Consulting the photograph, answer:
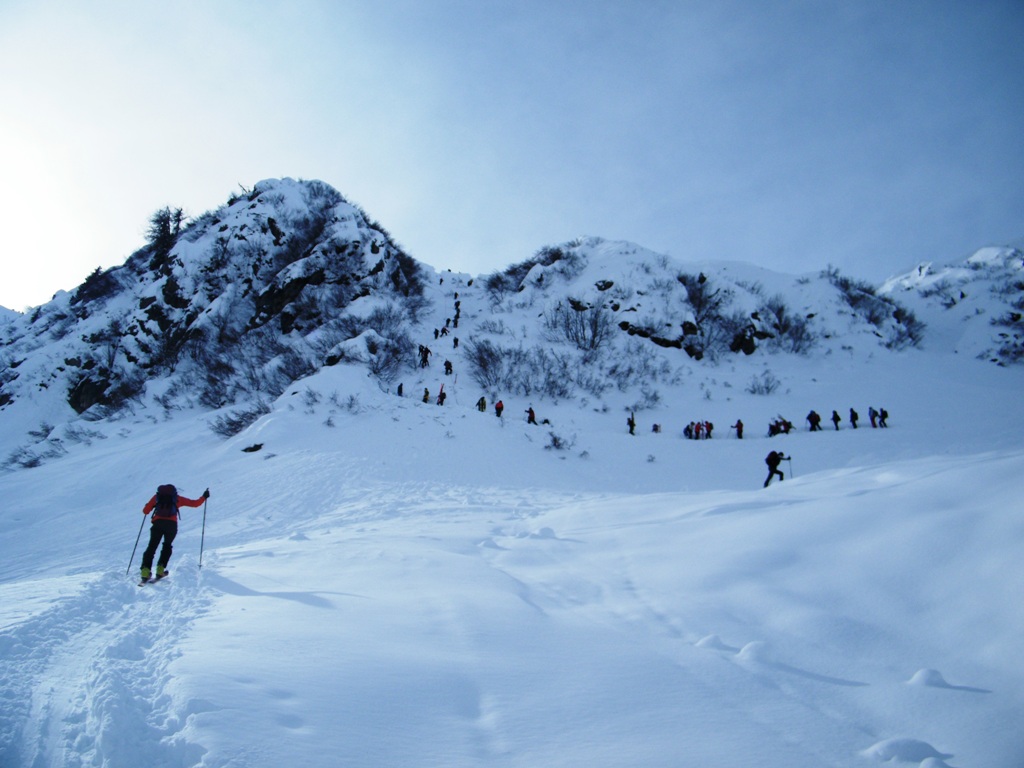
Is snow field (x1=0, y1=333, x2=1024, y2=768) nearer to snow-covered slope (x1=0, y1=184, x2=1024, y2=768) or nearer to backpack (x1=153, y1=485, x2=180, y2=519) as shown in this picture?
snow-covered slope (x1=0, y1=184, x2=1024, y2=768)

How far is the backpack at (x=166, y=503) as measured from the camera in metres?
5.78

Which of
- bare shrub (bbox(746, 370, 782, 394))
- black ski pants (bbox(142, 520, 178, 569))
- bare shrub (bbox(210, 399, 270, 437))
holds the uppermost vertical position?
bare shrub (bbox(746, 370, 782, 394))

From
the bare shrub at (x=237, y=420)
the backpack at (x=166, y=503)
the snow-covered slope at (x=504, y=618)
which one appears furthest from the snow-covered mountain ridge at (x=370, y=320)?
the backpack at (x=166, y=503)

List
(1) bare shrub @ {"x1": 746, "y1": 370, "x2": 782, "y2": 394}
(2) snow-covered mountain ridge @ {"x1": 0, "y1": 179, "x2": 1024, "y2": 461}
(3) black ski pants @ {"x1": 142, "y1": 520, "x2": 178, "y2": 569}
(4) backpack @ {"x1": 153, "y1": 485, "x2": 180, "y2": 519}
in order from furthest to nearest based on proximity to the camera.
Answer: (1) bare shrub @ {"x1": 746, "y1": 370, "x2": 782, "y2": 394}
(2) snow-covered mountain ridge @ {"x1": 0, "y1": 179, "x2": 1024, "y2": 461}
(4) backpack @ {"x1": 153, "y1": 485, "x2": 180, "y2": 519}
(3) black ski pants @ {"x1": 142, "y1": 520, "x2": 178, "y2": 569}

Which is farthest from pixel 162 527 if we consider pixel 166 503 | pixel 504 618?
pixel 504 618

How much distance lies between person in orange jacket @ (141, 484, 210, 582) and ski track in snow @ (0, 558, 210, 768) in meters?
1.04

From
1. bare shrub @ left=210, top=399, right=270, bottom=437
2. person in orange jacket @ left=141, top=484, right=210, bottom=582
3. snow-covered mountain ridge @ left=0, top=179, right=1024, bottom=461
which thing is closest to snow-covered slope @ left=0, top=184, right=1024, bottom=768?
person in orange jacket @ left=141, top=484, right=210, bottom=582

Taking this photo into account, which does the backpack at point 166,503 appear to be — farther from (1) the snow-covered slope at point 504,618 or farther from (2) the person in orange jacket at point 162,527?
(1) the snow-covered slope at point 504,618

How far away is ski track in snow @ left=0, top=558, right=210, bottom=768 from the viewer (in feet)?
6.41

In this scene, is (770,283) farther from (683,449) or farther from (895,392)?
(683,449)

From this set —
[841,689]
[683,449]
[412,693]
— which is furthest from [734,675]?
[683,449]

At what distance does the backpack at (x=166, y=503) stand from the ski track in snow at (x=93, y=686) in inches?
63.5

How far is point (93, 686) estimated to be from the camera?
2.52 meters

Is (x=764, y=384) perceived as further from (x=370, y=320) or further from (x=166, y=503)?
(x=166, y=503)
